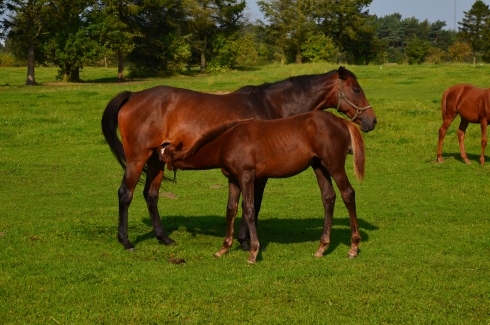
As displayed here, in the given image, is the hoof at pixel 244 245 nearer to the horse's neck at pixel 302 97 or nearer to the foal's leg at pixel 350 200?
the foal's leg at pixel 350 200

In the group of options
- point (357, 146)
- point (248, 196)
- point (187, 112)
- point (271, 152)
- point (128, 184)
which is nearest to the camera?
point (248, 196)

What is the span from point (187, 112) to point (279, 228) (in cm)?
255

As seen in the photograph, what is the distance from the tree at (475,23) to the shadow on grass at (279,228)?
72.9m

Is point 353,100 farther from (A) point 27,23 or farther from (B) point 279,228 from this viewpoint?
(A) point 27,23

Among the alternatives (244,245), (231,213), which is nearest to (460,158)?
(244,245)

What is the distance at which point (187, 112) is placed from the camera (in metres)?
9.18

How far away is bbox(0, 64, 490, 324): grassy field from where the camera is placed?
235 inches

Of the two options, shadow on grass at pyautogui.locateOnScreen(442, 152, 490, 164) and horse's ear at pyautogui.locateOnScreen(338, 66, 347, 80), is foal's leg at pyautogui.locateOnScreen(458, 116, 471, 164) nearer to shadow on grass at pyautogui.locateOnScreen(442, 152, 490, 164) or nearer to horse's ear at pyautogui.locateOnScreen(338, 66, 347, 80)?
shadow on grass at pyautogui.locateOnScreen(442, 152, 490, 164)

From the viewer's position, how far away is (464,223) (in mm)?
10578

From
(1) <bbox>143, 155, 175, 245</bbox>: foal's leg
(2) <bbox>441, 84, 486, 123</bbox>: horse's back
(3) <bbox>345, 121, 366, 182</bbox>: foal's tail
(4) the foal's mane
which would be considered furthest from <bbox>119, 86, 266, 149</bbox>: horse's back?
(2) <bbox>441, 84, 486, 123</bbox>: horse's back

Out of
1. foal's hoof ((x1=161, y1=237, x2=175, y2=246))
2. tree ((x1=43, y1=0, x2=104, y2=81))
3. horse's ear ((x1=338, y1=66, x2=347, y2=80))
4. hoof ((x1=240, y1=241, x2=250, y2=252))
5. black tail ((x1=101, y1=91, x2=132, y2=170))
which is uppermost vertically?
tree ((x1=43, y1=0, x2=104, y2=81))

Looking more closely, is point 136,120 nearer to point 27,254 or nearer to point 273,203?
point 27,254

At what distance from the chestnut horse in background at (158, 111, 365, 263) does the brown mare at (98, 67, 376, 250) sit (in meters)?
0.84

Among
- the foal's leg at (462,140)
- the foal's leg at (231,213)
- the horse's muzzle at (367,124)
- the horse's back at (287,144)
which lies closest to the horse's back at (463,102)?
the foal's leg at (462,140)
